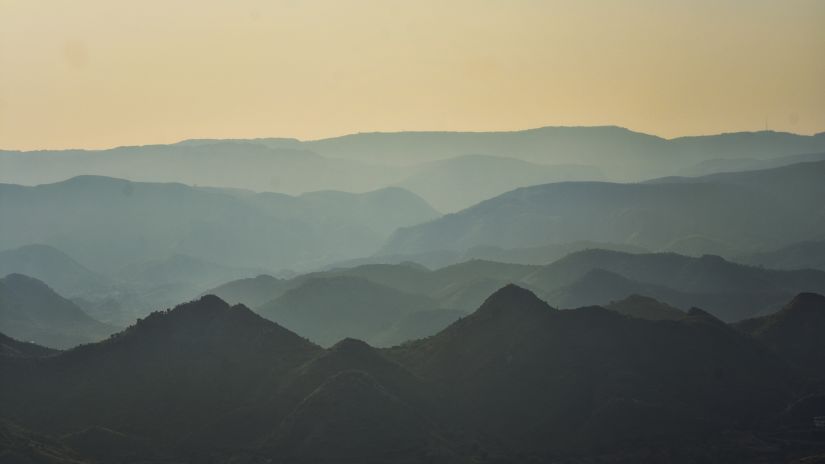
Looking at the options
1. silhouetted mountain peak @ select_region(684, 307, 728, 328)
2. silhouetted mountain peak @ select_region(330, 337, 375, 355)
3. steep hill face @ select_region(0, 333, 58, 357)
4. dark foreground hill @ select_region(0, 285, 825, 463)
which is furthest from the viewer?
silhouetted mountain peak @ select_region(684, 307, 728, 328)

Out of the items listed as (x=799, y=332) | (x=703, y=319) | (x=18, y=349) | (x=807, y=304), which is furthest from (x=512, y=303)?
(x=18, y=349)

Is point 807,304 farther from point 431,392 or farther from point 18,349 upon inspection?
point 18,349

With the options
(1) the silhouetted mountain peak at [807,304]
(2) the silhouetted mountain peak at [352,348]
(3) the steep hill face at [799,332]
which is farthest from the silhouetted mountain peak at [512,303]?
(1) the silhouetted mountain peak at [807,304]

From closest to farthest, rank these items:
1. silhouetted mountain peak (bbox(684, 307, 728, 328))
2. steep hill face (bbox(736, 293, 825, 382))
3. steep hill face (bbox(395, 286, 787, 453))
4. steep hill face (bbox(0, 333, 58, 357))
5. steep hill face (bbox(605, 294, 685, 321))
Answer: steep hill face (bbox(395, 286, 787, 453)) < steep hill face (bbox(0, 333, 58, 357)) < silhouetted mountain peak (bbox(684, 307, 728, 328)) < steep hill face (bbox(736, 293, 825, 382)) < steep hill face (bbox(605, 294, 685, 321))

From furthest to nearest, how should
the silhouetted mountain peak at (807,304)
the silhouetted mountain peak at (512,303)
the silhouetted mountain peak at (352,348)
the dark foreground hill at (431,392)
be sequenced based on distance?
the silhouetted mountain peak at (807,304), the silhouetted mountain peak at (512,303), the silhouetted mountain peak at (352,348), the dark foreground hill at (431,392)

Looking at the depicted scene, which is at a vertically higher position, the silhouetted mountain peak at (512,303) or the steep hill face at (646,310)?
the silhouetted mountain peak at (512,303)

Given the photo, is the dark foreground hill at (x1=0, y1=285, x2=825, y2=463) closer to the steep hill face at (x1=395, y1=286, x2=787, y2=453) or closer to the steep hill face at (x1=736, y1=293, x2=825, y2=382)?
the steep hill face at (x1=395, y1=286, x2=787, y2=453)

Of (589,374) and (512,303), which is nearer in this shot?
(589,374)

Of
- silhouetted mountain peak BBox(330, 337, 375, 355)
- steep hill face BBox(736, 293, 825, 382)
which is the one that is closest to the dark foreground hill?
silhouetted mountain peak BBox(330, 337, 375, 355)

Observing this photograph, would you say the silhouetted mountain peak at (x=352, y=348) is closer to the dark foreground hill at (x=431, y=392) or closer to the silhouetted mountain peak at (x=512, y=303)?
the dark foreground hill at (x=431, y=392)
